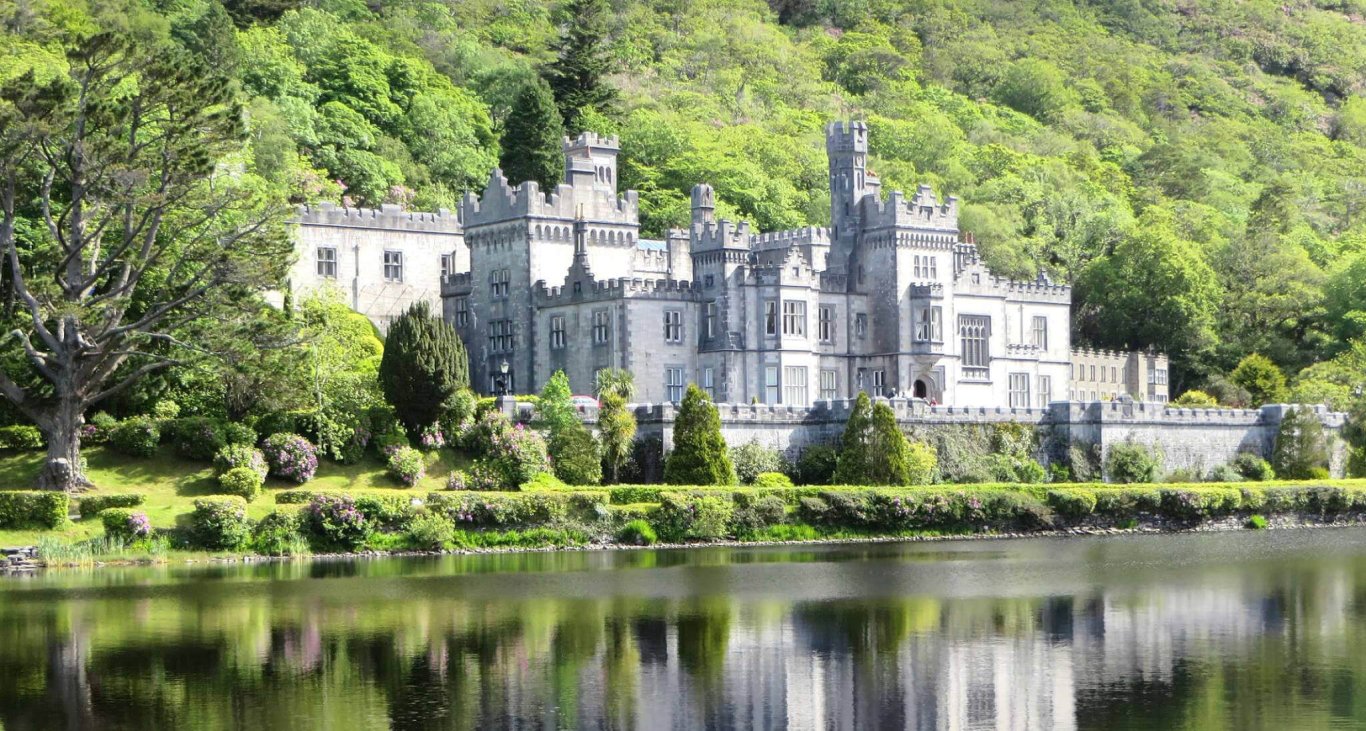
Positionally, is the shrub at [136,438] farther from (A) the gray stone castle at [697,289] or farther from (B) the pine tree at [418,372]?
(A) the gray stone castle at [697,289]

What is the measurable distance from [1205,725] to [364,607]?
18.8 m

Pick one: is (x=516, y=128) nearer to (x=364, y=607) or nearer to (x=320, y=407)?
(x=320, y=407)

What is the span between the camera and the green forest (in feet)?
319

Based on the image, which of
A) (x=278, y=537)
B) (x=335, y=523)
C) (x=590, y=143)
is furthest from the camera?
(x=590, y=143)

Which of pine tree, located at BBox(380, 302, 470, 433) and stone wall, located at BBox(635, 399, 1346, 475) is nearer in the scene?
pine tree, located at BBox(380, 302, 470, 433)

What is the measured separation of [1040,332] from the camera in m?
87.5

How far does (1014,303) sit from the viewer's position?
8625cm

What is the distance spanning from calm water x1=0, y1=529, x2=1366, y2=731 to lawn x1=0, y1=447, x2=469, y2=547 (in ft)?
21.4

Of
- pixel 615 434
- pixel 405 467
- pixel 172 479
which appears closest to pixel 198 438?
pixel 172 479

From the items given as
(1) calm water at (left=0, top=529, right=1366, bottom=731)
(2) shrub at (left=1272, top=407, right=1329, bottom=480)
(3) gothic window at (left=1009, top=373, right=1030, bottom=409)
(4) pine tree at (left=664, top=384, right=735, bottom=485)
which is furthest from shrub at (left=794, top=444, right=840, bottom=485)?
(2) shrub at (left=1272, top=407, right=1329, bottom=480)

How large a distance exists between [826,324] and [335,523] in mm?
27637

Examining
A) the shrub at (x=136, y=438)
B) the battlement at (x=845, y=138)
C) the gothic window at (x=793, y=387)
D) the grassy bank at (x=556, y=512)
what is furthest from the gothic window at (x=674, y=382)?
the shrub at (x=136, y=438)

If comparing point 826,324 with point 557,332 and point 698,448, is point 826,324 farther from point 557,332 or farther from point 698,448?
point 698,448

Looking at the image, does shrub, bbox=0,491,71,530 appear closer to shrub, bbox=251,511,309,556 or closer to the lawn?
the lawn
